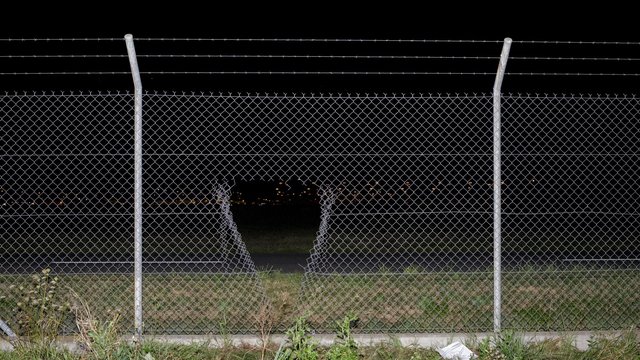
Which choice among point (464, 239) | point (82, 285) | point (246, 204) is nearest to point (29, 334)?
point (82, 285)

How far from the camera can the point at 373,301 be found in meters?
6.83

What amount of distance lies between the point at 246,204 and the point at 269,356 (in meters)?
14.0

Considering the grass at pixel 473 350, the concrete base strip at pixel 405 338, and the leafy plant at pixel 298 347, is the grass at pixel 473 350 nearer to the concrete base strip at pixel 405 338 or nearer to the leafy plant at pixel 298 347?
the concrete base strip at pixel 405 338

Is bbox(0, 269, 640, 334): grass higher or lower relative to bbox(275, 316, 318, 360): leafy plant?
higher

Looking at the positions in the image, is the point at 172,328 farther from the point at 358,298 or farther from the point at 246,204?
the point at 246,204

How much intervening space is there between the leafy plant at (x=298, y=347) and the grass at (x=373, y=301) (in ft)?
1.97

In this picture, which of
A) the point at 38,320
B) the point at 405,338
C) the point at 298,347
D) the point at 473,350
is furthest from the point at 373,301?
the point at 38,320

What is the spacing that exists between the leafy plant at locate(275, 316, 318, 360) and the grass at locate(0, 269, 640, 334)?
0.60 m

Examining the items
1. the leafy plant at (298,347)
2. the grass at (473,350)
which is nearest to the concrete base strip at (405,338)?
the grass at (473,350)

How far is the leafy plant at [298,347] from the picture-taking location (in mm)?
4641

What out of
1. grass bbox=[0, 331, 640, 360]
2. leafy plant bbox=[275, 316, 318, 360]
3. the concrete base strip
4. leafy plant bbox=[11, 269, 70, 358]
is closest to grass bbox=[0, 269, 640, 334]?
the concrete base strip

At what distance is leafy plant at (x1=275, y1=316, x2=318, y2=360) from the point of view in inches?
183

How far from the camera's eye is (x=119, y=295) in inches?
274

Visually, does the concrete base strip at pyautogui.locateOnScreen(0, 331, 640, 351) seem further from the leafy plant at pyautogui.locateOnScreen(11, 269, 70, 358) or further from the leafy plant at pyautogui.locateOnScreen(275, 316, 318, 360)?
the leafy plant at pyautogui.locateOnScreen(275, 316, 318, 360)
